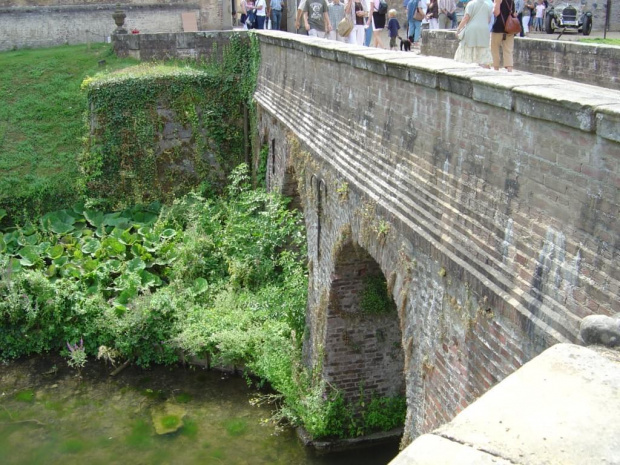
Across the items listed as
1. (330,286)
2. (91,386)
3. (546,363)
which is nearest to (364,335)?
(330,286)

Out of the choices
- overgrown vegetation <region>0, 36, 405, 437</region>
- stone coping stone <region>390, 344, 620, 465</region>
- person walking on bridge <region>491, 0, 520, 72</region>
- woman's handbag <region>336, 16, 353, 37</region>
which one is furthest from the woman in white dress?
stone coping stone <region>390, 344, 620, 465</region>

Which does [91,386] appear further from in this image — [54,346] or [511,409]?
[511,409]

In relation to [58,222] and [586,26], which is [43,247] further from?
[586,26]

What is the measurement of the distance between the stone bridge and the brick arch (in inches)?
0.8

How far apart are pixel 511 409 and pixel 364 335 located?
7.20 metres

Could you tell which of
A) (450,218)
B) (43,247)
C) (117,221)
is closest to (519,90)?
(450,218)

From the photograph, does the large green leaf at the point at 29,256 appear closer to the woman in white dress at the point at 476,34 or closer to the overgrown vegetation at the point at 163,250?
the overgrown vegetation at the point at 163,250

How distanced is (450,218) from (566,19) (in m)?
19.8

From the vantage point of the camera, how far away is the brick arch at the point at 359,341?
32.1 ft

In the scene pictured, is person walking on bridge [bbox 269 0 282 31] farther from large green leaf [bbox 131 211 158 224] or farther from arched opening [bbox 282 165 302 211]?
arched opening [bbox 282 165 302 211]

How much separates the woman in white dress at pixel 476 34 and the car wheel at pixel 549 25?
1457cm

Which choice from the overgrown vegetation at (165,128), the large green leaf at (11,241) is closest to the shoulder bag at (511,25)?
the overgrown vegetation at (165,128)

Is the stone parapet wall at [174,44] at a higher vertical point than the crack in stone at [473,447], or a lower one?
higher

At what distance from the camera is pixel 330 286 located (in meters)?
9.75
